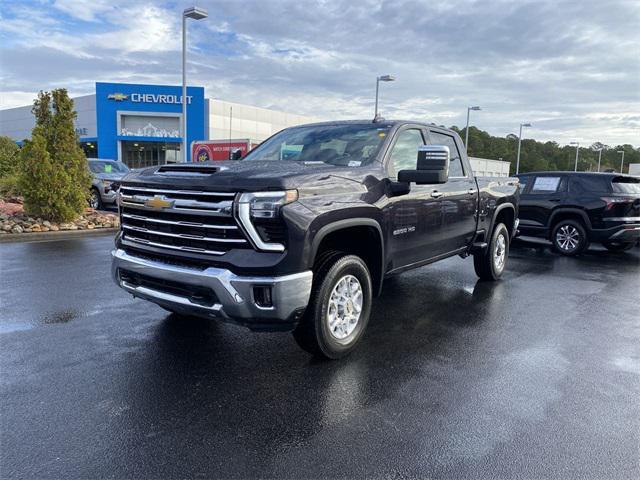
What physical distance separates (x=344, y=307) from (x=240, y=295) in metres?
1.06

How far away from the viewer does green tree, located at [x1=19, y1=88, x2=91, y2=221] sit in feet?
35.5

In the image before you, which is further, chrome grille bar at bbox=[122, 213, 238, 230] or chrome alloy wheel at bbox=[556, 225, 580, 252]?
chrome alloy wheel at bbox=[556, 225, 580, 252]

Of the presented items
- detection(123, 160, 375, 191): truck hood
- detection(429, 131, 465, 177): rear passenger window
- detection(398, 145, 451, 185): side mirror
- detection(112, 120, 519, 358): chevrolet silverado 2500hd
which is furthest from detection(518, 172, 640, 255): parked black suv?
detection(123, 160, 375, 191): truck hood

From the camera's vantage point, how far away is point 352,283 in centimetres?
418

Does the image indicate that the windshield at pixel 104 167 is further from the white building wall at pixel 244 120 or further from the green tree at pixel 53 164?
the white building wall at pixel 244 120

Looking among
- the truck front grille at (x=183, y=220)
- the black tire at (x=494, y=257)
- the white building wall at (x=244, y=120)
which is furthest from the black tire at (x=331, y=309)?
the white building wall at (x=244, y=120)

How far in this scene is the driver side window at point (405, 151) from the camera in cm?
481

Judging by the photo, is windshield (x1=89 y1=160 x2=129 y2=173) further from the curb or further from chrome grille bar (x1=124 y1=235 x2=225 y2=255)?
chrome grille bar (x1=124 y1=235 x2=225 y2=255)

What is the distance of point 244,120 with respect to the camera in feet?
161

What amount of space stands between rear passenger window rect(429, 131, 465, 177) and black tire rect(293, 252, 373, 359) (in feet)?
7.77

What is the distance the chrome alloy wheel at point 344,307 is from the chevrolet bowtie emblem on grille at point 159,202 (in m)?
1.42

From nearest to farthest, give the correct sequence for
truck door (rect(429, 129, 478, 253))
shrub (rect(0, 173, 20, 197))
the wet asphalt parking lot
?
the wet asphalt parking lot < truck door (rect(429, 129, 478, 253)) < shrub (rect(0, 173, 20, 197))

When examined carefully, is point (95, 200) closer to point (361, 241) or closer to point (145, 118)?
point (361, 241)

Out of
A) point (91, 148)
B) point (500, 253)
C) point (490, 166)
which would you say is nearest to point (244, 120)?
point (91, 148)
